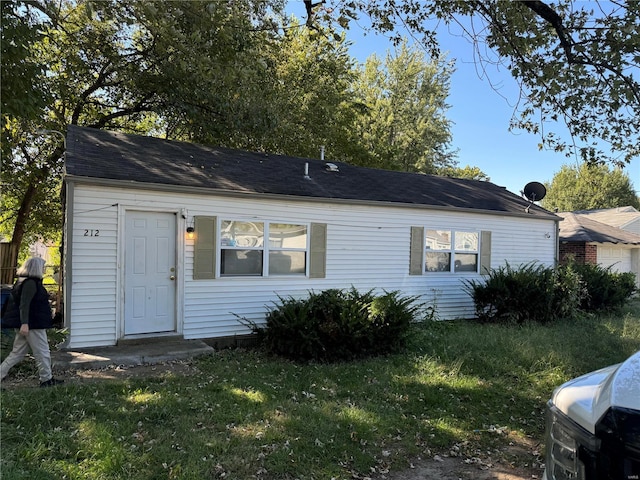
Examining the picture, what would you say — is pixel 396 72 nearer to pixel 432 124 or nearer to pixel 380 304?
pixel 432 124

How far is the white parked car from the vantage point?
1564 millimetres

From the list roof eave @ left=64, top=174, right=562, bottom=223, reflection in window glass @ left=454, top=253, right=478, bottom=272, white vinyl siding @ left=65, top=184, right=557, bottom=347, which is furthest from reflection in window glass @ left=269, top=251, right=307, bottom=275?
reflection in window glass @ left=454, top=253, right=478, bottom=272

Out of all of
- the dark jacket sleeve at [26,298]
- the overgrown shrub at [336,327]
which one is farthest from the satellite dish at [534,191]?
the dark jacket sleeve at [26,298]

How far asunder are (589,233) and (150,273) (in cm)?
1792

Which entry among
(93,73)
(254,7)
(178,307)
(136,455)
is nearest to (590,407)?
(136,455)

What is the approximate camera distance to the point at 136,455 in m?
3.57

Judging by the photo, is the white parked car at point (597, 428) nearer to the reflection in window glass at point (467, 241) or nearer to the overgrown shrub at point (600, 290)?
the reflection in window glass at point (467, 241)

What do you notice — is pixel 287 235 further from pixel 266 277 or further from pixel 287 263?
pixel 266 277

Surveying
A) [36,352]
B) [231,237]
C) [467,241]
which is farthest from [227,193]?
[467,241]

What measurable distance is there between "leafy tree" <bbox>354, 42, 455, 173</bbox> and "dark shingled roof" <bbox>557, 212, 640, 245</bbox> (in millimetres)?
10163

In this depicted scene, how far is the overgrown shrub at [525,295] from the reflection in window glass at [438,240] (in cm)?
114

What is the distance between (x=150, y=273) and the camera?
24.2ft

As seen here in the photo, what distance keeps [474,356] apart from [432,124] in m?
24.6

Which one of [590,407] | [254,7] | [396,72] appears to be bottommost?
[590,407]
